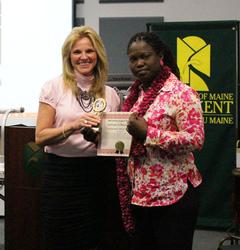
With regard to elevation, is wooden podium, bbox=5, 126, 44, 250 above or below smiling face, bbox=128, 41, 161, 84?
below

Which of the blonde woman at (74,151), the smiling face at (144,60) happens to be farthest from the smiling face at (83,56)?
the smiling face at (144,60)

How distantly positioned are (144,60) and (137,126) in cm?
29

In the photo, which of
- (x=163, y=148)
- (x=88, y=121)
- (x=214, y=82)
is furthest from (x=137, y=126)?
(x=214, y=82)

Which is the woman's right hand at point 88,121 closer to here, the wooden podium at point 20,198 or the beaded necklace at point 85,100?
the beaded necklace at point 85,100

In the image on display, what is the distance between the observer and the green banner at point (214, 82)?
4.26m

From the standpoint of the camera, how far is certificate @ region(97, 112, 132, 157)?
1.97 metres

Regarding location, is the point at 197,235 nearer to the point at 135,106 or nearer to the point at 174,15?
the point at 174,15

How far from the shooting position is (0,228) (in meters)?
4.55

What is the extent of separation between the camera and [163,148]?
183cm

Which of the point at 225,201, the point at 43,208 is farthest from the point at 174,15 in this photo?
the point at 43,208

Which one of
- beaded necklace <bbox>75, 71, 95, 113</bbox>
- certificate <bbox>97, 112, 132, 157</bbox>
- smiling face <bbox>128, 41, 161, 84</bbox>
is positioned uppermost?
smiling face <bbox>128, 41, 161, 84</bbox>

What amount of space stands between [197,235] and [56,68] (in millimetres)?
2206

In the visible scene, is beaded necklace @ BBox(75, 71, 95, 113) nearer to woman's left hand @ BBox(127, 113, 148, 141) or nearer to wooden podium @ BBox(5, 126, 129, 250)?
woman's left hand @ BBox(127, 113, 148, 141)

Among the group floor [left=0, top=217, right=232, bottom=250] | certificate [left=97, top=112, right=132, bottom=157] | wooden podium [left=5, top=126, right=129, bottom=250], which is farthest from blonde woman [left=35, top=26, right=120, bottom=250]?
floor [left=0, top=217, right=232, bottom=250]
